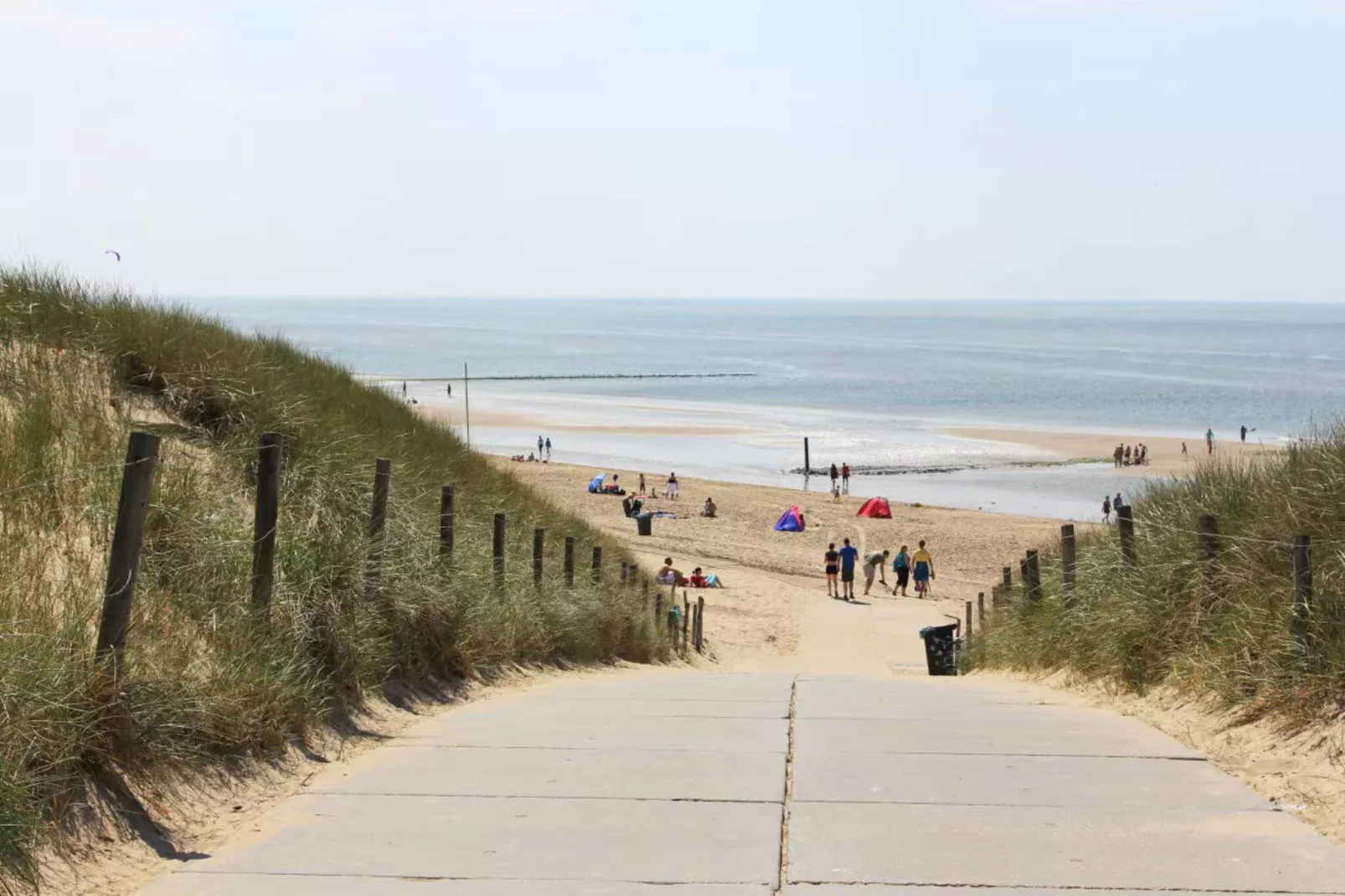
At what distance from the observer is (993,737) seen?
762 centimetres

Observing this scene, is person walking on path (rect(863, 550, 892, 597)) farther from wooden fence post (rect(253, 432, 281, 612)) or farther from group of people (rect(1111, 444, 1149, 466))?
group of people (rect(1111, 444, 1149, 466))

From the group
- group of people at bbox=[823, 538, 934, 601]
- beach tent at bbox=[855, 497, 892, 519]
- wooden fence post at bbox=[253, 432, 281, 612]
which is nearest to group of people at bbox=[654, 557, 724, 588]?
group of people at bbox=[823, 538, 934, 601]

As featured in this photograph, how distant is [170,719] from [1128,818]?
4.21 meters

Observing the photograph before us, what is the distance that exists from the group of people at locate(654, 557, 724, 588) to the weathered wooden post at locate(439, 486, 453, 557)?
47.6ft

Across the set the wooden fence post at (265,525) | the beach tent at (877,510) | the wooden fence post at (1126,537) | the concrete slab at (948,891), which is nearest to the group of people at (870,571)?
the beach tent at (877,510)

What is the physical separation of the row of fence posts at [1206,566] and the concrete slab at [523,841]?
3.57 m

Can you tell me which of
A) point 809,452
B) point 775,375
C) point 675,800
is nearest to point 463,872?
point 675,800

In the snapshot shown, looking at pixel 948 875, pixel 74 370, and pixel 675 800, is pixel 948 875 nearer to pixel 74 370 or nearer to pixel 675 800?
pixel 675 800

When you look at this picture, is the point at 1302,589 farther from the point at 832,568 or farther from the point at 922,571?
the point at 922,571

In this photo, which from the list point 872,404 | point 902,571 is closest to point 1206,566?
point 902,571

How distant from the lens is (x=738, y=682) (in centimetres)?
1074

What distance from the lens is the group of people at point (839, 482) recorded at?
50250mm

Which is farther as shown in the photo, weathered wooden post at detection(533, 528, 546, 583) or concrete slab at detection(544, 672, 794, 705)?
weathered wooden post at detection(533, 528, 546, 583)

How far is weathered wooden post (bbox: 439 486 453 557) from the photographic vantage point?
35.5 ft
